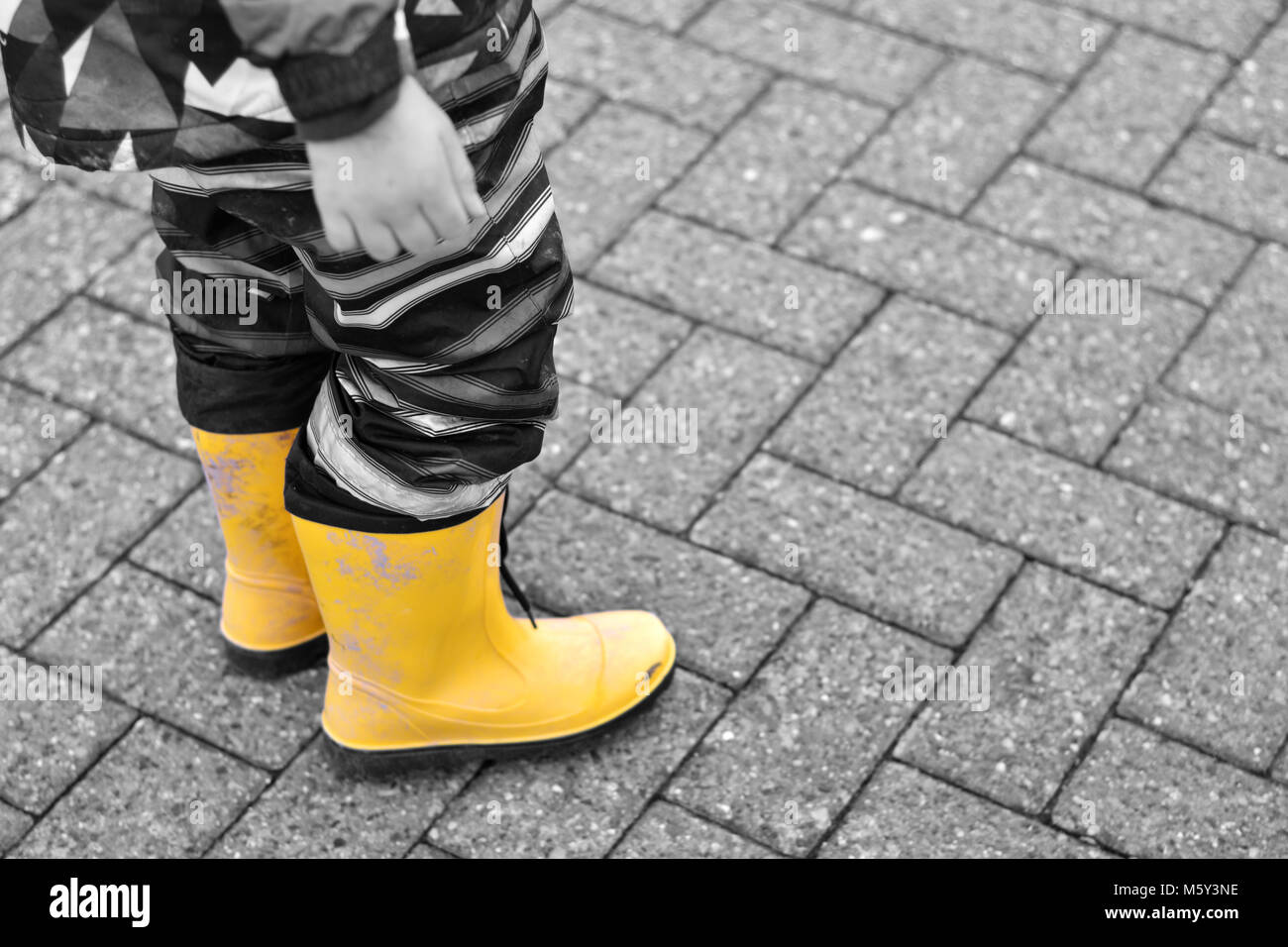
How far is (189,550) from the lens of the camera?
2.44m

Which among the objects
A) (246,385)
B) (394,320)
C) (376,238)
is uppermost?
(376,238)

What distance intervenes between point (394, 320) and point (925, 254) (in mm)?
1469

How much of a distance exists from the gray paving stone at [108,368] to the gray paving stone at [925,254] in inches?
44.0

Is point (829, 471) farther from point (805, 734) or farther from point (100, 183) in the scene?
point (100, 183)

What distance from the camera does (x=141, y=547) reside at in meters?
2.44

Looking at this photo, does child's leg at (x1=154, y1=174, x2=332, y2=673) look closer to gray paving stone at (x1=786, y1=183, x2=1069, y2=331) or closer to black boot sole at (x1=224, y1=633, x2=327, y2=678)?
black boot sole at (x1=224, y1=633, x2=327, y2=678)

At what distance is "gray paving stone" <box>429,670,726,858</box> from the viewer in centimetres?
209

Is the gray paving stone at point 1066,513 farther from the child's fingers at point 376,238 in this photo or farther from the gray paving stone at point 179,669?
the child's fingers at point 376,238

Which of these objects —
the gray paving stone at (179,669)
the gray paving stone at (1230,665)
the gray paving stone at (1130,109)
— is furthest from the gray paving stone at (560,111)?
the gray paving stone at (1230,665)

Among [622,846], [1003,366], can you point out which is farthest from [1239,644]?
[622,846]

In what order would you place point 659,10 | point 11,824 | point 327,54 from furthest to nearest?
point 659,10 < point 11,824 < point 327,54

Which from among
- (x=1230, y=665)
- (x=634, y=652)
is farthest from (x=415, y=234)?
(x=1230, y=665)

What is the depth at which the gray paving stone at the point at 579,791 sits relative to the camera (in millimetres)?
2088

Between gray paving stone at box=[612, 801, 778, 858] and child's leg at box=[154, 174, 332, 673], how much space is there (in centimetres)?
55
